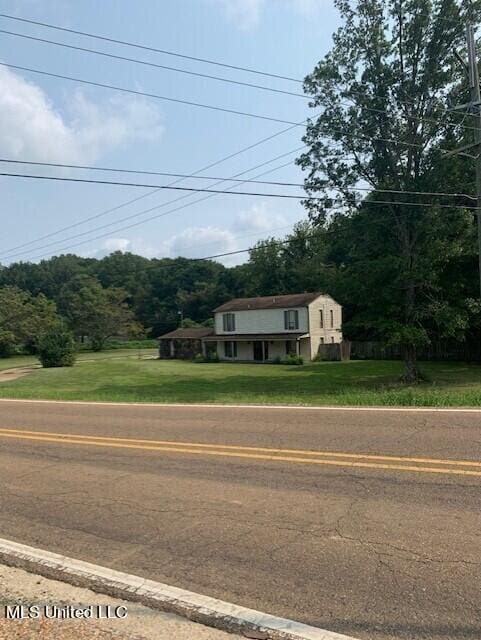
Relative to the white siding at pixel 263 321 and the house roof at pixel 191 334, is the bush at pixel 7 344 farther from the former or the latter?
the white siding at pixel 263 321

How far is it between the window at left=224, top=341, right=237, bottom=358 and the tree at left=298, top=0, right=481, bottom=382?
28944 mm

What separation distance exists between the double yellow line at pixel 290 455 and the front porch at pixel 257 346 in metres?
39.8

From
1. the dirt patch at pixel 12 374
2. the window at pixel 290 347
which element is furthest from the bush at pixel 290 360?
the dirt patch at pixel 12 374

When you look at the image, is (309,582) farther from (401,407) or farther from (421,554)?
(401,407)

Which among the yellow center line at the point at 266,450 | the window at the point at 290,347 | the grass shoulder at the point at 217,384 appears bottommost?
the grass shoulder at the point at 217,384

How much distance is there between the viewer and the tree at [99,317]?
8281 centimetres

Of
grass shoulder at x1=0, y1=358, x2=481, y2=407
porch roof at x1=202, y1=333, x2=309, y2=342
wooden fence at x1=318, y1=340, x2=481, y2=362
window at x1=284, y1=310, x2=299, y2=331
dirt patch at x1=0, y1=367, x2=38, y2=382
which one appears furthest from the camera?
window at x1=284, y1=310, x2=299, y2=331

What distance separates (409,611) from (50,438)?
8835mm

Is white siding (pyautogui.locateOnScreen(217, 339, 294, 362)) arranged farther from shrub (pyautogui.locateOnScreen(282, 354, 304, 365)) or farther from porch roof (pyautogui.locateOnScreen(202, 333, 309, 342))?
shrub (pyautogui.locateOnScreen(282, 354, 304, 365))

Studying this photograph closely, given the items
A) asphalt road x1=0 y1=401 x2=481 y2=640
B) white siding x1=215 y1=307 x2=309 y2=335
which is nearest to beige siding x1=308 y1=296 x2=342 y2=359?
white siding x1=215 y1=307 x2=309 y2=335

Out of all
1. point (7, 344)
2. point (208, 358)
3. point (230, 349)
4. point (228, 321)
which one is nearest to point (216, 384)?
point (208, 358)

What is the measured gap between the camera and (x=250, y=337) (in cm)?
5347

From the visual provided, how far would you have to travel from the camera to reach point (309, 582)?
13.9 ft

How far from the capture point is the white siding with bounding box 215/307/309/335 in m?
50.8
